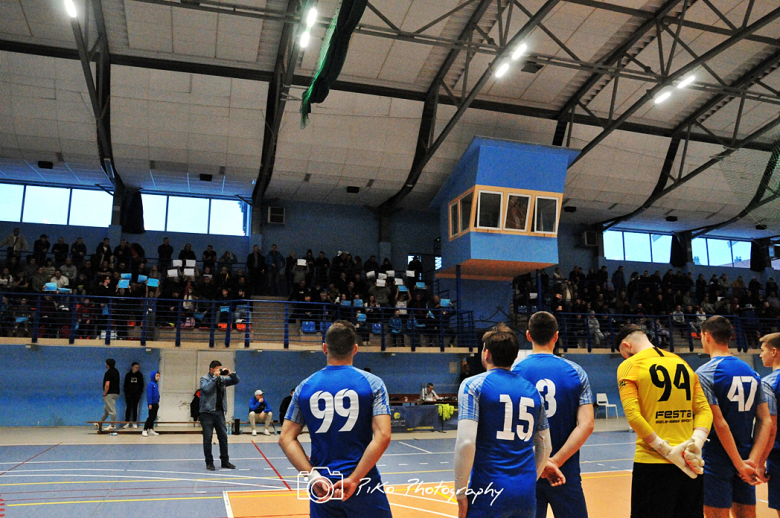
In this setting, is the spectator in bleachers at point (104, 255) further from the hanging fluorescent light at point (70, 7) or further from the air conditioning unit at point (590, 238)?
the air conditioning unit at point (590, 238)

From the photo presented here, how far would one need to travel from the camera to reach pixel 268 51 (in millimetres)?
16828

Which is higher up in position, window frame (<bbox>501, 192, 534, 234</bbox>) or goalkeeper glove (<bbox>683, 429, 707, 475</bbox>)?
window frame (<bbox>501, 192, 534, 234</bbox>)

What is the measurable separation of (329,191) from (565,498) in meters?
19.3

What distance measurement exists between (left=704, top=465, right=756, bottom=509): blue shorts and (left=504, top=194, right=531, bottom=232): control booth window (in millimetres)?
15681

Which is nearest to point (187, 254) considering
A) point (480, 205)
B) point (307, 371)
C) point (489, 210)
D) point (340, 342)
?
point (307, 371)

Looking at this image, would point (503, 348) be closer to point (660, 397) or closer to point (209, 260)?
point (660, 397)

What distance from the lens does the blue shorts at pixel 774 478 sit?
477cm

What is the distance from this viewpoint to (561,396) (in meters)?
3.94

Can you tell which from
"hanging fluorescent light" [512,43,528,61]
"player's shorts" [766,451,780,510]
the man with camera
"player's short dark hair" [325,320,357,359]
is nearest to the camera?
"player's short dark hair" [325,320,357,359]

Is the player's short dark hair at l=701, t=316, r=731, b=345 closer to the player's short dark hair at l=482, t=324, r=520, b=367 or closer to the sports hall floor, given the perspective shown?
the player's short dark hair at l=482, t=324, r=520, b=367

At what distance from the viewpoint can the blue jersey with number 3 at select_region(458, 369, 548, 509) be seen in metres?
3.26

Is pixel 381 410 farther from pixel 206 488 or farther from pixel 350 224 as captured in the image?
pixel 350 224

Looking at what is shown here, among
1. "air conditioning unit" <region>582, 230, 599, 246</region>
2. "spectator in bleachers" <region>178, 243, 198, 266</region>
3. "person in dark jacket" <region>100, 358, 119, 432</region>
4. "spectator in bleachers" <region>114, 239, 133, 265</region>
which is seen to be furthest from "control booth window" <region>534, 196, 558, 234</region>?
"person in dark jacket" <region>100, 358, 119, 432</region>

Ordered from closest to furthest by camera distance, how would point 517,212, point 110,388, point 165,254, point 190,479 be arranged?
1. point 190,479
2. point 110,388
3. point 517,212
4. point 165,254
